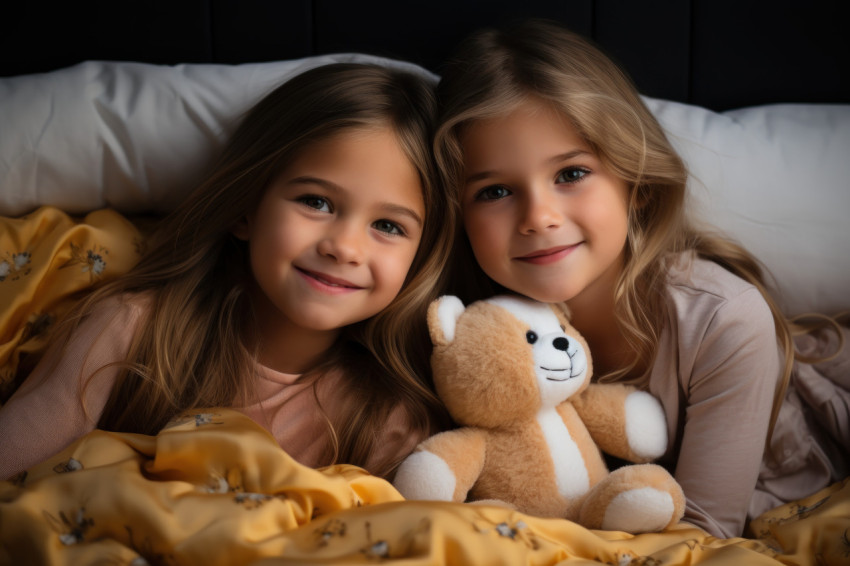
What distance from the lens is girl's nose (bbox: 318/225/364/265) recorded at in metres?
1.00

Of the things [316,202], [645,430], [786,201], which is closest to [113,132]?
Result: [316,202]

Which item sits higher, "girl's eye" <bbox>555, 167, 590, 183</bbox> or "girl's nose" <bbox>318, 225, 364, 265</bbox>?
"girl's eye" <bbox>555, 167, 590, 183</bbox>

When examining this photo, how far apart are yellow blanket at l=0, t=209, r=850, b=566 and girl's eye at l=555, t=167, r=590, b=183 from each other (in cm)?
46

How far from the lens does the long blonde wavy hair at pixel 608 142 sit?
3.42ft

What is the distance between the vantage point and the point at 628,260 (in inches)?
45.0

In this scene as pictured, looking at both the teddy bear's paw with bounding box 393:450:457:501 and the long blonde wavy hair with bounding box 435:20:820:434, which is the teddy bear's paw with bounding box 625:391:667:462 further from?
the teddy bear's paw with bounding box 393:450:457:501

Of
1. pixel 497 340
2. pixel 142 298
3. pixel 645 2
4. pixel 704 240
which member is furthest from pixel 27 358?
pixel 645 2

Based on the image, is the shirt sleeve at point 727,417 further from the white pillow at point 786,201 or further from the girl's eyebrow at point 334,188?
the girl's eyebrow at point 334,188

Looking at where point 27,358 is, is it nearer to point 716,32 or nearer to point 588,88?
point 588,88

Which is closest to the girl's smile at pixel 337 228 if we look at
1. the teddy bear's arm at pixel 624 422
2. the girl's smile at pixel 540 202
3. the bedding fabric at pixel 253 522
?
the girl's smile at pixel 540 202

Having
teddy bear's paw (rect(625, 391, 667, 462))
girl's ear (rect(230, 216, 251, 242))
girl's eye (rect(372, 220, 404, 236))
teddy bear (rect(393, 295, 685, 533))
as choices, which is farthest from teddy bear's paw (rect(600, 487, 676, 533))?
girl's ear (rect(230, 216, 251, 242))

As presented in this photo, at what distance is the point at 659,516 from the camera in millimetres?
907

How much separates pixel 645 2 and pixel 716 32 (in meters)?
0.14

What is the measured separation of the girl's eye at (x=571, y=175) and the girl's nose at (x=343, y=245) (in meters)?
0.29
